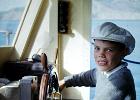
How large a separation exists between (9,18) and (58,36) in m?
1.05

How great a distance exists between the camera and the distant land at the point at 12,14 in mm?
4734

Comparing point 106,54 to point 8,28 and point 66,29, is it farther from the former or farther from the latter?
point 66,29

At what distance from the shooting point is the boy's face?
1403mm

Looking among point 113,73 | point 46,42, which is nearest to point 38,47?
point 46,42

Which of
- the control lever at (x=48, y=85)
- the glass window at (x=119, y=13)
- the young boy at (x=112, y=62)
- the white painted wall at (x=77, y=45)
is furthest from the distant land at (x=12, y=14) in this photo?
the young boy at (x=112, y=62)

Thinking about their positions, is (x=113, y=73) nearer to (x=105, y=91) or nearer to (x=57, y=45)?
(x=105, y=91)

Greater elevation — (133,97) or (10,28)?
(10,28)

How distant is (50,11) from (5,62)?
4.28 ft

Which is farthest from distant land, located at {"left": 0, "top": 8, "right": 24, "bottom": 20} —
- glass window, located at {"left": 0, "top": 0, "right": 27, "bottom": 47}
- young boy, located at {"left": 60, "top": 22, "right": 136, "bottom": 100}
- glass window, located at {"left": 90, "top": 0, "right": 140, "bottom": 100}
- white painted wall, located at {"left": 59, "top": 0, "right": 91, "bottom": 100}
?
young boy, located at {"left": 60, "top": 22, "right": 136, "bottom": 100}

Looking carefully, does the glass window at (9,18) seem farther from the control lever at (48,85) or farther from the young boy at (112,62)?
the young boy at (112,62)

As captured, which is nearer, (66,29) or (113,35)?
(113,35)

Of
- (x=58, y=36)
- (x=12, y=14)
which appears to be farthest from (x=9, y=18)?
(x=58, y=36)

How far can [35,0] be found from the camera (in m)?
5.05

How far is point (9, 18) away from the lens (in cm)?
489
